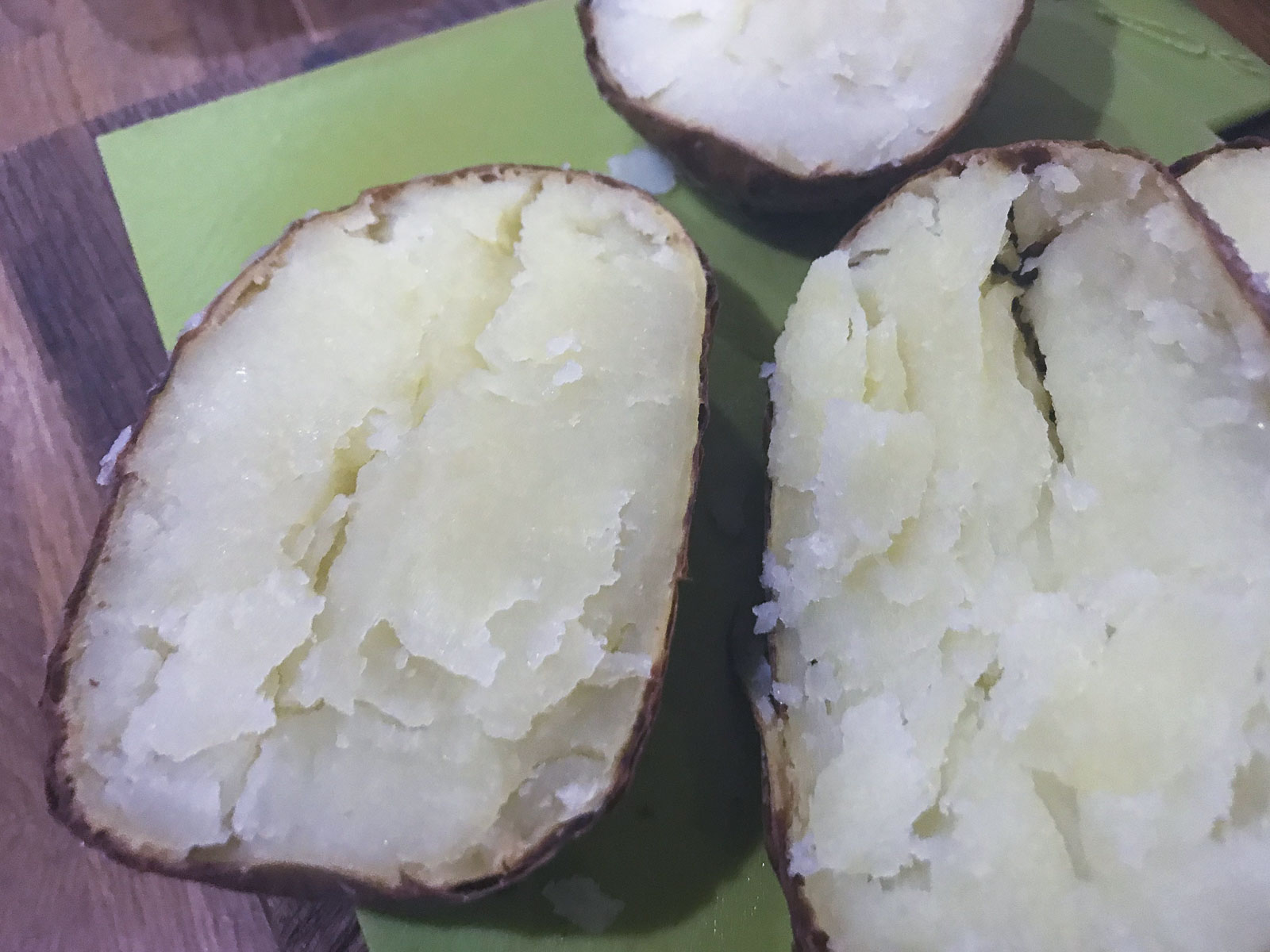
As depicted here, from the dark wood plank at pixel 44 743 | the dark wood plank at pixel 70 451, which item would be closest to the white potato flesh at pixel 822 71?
the dark wood plank at pixel 70 451

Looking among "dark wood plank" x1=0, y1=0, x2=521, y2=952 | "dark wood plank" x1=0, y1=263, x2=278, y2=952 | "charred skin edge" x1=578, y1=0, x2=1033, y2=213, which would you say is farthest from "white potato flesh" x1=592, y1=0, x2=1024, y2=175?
"dark wood plank" x1=0, y1=263, x2=278, y2=952

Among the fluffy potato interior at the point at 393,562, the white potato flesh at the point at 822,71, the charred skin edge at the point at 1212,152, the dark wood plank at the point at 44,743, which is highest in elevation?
the white potato flesh at the point at 822,71

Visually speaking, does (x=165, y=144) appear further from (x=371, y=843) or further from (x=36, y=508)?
(x=371, y=843)

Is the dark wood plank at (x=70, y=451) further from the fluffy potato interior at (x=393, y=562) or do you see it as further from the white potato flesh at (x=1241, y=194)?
the white potato flesh at (x=1241, y=194)

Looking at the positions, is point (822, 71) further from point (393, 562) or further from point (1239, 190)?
point (393, 562)

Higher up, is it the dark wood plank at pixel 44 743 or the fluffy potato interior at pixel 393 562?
the fluffy potato interior at pixel 393 562

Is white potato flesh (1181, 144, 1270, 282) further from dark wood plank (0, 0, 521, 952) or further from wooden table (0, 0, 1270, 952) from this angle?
dark wood plank (0, 0, 521, 952)

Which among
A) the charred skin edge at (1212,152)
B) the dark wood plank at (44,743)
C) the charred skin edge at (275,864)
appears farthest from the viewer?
the charred skin edge at (1212,152)
